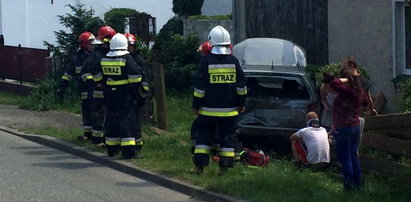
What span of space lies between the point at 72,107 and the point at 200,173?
331 inches

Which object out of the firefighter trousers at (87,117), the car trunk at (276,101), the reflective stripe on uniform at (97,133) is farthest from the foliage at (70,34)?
the car trunk at (276,101)

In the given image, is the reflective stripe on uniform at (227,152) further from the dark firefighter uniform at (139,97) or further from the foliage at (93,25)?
the foliage at (93,25)

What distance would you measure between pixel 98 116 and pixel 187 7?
1757 cm

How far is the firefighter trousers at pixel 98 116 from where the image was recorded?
41.1 feet

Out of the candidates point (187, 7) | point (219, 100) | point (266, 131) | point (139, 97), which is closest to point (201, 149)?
point (219, 100)

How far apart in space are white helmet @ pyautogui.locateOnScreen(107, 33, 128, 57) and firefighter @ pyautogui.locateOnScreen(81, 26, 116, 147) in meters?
0.71

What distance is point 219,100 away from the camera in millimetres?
9883

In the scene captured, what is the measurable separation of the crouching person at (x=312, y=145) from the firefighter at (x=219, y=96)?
3.48 ft

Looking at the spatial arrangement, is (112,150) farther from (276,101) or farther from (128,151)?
(276,101)

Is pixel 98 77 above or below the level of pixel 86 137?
above

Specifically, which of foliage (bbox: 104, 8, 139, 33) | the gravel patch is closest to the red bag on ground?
the gravel patch

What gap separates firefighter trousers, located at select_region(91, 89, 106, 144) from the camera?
12539 mm

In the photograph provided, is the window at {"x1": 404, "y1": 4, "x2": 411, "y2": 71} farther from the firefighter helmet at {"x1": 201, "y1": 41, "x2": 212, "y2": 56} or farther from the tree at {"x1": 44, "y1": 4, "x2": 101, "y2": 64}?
the tree at {"x1": 44, "y1": 4, "x2": 101, "y2": 64}

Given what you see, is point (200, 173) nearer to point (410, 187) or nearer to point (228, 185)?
point (228, 185)
